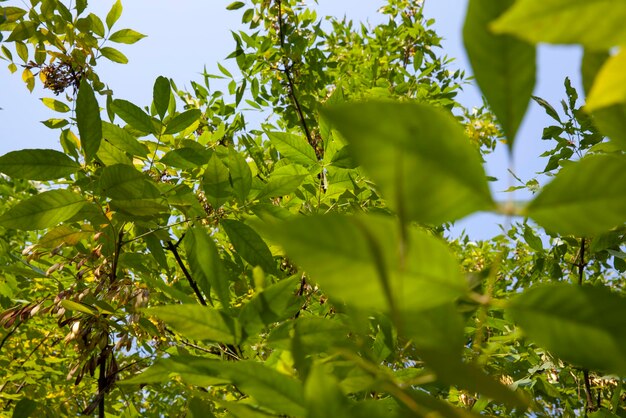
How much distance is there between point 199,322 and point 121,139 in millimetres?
726

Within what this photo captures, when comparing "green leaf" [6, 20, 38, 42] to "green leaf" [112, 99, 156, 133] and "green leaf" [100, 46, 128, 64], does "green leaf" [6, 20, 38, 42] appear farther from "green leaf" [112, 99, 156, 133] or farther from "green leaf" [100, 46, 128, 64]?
"green leaf" [112, 99, 156, 133]

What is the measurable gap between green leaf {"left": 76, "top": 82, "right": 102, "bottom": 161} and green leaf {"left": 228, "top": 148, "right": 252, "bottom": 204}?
0.23 metres

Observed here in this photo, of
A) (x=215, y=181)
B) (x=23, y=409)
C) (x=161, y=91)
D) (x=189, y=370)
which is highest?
(x=161, y=91)

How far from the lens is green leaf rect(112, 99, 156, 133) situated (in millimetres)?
1102

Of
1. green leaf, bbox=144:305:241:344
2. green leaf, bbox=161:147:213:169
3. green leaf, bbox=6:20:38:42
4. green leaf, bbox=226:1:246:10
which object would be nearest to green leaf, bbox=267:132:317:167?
green leaf, bbox=161:147:213:169

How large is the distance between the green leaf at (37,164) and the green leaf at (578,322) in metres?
0.86

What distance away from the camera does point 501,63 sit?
0.80 feet

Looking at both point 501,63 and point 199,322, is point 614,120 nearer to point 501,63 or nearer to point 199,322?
point 501,63

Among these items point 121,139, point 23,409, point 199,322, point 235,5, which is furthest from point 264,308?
point 235,5

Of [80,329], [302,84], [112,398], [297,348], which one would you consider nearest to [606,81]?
[297,348]

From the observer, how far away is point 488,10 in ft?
0.80

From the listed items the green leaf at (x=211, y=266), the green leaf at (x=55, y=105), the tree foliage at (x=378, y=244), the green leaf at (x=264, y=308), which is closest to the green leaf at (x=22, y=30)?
the green leaf at (x=55, y=105)

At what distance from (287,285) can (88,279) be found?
122 cm

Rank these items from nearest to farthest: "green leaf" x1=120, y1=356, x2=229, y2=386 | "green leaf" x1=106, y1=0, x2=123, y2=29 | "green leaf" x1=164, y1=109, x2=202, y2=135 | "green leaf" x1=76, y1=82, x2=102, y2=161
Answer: "green leaf" x1=120, y1=356, x2=229, y2=386 < "green leaf" x1=76, y1=82, x2=102, y2=161 < "green leaf" x1=164, y1=109, x2=202, y2=135 < "green leaf" x1=106, y1=0, x2=123, y2=29
